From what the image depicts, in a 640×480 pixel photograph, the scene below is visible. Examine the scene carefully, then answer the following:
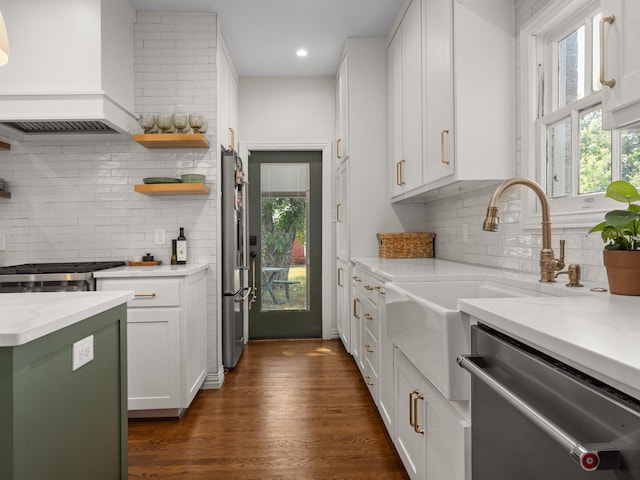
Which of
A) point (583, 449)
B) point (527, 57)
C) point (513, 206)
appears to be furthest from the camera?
point (513, 206)

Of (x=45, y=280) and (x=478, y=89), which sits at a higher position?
(x=478, y=89)

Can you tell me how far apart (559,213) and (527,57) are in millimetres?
791

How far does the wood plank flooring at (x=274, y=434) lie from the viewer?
208 cm

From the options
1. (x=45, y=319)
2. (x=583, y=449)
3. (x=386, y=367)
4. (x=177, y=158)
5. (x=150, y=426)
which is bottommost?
(x=150, y=426)

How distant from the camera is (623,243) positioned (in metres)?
1.26

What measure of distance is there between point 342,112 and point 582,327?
11.3 feet

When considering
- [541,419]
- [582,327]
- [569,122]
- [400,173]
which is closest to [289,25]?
[400,173]

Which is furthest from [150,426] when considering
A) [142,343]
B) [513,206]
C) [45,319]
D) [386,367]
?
[513,206]

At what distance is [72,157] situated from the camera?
3.17 metres

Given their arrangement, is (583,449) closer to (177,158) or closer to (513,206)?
(513,206)

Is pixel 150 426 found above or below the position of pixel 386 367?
below

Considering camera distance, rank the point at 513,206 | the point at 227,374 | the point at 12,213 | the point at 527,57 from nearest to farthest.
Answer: the point at 527,57, the point at 513,206, the point at 12,213, the point at 227,374

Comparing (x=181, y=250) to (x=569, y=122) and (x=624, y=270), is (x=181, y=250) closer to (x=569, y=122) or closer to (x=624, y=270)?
(x=569, y=122)

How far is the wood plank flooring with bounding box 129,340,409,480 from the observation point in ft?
6.84
